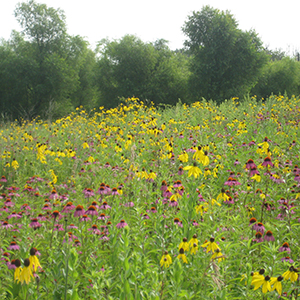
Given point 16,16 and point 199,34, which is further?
point 16,16

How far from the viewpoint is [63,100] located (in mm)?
26547

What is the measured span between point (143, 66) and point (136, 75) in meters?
0.99

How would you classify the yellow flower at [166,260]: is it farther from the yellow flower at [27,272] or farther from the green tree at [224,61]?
the green tree at [224,61]

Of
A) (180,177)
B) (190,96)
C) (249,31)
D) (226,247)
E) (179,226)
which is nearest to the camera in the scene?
(226,247)

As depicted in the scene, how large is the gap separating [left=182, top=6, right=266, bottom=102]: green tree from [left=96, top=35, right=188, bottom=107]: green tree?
7.00 feet

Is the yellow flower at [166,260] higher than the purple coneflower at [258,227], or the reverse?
the purple coneflower at [258,227]

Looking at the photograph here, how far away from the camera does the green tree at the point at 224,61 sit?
19.5 m

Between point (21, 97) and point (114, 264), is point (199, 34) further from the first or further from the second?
point (114, 264)

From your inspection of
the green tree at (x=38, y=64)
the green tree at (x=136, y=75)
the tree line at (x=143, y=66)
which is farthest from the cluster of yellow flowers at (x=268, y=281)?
the green tree at (x=38, y=64)

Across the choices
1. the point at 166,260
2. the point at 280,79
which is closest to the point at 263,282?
the point at 166,260

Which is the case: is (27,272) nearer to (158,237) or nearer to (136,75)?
(158,237)

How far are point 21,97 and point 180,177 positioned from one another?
25669 millimetres

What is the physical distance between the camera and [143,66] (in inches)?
861

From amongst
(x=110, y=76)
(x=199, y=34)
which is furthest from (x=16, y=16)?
(x=199, y=34)
